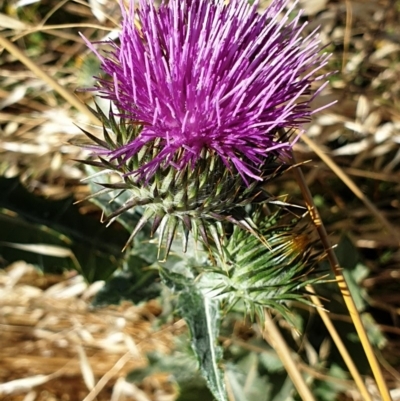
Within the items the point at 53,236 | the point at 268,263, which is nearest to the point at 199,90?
the point at 268,263

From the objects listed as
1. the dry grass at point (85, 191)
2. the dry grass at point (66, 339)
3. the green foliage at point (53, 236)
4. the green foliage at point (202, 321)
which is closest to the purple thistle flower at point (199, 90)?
the green foliage at point (202, 321)

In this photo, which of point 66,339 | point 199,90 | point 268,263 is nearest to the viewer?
point 199,90

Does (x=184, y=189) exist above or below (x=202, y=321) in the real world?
above

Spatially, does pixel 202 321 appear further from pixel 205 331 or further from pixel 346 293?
pixel 346 293

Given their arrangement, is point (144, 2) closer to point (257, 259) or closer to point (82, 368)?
point (257, 259)

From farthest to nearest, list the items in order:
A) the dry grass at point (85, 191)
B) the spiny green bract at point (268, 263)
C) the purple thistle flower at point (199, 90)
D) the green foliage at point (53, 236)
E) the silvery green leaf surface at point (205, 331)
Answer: the dry grass at point (85, 191)
the green foliage at point (53, 236)
the silvery green leaf surface at point (205, 331)
the spiny green bract at point (268, 263)
the purple thistle flower at point (199, 90)

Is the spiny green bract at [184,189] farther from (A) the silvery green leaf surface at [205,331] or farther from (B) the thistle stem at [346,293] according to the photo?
(A) the silvery green leaf surface at [205,331]
